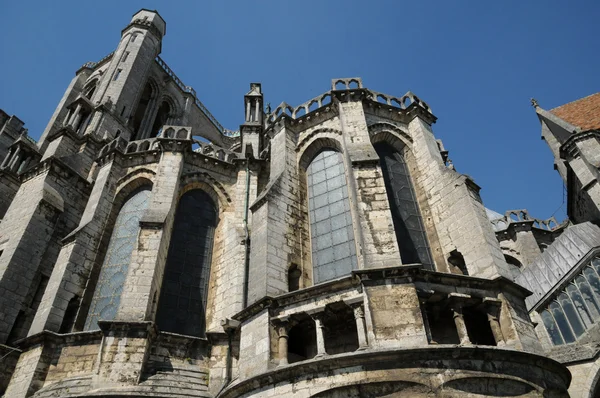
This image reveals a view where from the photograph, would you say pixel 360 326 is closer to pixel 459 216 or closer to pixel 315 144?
pixel 459 216

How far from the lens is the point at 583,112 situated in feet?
69.8

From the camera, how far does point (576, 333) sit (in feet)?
42.5

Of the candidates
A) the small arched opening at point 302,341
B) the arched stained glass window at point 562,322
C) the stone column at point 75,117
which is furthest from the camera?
the stone column at point 75,117

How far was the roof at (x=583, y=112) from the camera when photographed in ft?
62.1

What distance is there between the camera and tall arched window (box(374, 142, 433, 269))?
10.3 metres

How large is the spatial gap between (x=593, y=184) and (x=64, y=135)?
63.8ft

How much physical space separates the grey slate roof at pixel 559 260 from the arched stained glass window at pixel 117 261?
12470mm

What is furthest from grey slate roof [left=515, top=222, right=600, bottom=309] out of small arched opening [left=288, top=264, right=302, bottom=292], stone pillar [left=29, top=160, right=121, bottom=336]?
stone pillar [left=29, top=160, right=121, bottom=336]

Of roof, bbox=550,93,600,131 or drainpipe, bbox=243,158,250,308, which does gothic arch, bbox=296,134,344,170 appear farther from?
roof, bbox=550,93,600,131

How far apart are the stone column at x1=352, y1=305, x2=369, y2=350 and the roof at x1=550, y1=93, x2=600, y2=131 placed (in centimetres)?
1480

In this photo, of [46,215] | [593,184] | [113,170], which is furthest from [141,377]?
[593,184]

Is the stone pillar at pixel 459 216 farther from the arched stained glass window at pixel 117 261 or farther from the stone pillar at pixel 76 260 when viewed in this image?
the stone pillar at pixel 76 260

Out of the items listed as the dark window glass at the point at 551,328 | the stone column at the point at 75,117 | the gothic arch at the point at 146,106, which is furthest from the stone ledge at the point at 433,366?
the gothic arch at the point at 146,106

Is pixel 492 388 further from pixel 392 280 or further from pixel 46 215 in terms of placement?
pixel 46 215
